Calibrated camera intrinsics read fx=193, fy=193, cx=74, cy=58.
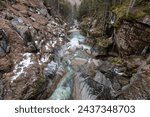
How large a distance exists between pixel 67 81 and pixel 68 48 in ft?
29.7

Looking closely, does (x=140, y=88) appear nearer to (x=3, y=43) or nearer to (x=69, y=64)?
(x=69, y=64)

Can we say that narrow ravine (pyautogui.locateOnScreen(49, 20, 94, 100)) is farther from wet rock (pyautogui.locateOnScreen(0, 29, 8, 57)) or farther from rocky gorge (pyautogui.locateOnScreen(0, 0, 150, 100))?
wet rock (pyautogui.locateOnScreen(0, 29, 8, 57))

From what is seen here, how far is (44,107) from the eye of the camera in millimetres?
7965

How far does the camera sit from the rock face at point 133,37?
17.5 m

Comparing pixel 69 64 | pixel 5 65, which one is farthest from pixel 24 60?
pixel 69 64

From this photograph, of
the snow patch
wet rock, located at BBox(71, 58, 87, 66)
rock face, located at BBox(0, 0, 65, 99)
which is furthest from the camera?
wet rock, located at BBox(71, 58, 87, 66)

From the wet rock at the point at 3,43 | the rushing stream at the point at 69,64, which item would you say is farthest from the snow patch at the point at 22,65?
the rushing stream at the point at 69,64

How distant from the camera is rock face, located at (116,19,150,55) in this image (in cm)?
1755

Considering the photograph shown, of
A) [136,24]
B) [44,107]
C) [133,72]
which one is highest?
[136,24]

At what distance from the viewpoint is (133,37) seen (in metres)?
18.5

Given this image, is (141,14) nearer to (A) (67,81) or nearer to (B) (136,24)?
(B) (136,24)

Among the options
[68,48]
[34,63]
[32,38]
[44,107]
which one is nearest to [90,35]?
[68,48]

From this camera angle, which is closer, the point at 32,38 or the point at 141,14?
the point at 141,14

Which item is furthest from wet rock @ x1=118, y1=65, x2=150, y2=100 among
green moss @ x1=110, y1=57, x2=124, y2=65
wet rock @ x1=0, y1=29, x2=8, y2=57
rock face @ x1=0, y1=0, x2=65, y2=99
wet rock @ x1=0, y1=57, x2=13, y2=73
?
wet rock @ x1=0, y1=29, x2=8, y2=57
